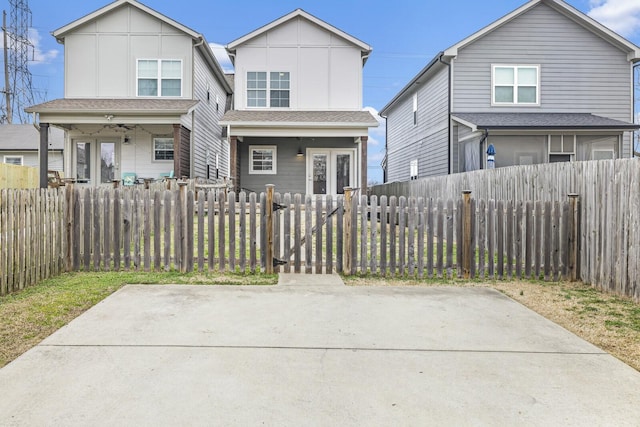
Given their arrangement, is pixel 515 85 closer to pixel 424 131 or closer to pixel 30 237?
pixel 424 131

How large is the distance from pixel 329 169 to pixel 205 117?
644 cm

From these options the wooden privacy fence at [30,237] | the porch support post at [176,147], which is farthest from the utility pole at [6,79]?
the wooden privacy fence at [30,237]

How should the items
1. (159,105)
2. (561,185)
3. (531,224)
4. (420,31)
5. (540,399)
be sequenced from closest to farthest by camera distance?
(540,399), (531,224), (561,185), (159,105), (420,31)

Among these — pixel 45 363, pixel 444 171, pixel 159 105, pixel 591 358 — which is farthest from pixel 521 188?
pixel 159 105

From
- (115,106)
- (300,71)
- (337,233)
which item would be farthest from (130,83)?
(337,233)

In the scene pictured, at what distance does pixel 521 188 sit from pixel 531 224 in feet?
7.45

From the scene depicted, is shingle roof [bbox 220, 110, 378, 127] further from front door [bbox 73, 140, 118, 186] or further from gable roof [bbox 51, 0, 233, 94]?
front door [bbox 73, 140, 118, 186]

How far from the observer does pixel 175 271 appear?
7.26 metres

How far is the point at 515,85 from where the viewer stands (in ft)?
60.5

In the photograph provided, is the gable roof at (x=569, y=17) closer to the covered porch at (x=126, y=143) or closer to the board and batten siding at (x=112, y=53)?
the covered porch at (x=126, y=143)

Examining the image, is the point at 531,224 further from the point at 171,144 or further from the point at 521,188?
the point at 171,144

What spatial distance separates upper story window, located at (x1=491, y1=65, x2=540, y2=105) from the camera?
60.3 feet

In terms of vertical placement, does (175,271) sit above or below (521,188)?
below

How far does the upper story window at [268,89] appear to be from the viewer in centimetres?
1856
